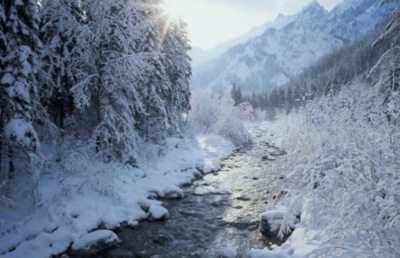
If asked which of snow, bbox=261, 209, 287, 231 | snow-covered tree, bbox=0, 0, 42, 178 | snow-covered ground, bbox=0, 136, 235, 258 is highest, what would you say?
snow-covered tree, bbox=0, 0, 42, 178

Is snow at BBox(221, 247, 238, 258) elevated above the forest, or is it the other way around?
the forest

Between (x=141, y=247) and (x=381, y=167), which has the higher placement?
(x=381, y=167)

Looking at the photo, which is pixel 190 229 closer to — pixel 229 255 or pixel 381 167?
pixel 229 255

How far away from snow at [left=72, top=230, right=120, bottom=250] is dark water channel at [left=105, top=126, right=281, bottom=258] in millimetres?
370

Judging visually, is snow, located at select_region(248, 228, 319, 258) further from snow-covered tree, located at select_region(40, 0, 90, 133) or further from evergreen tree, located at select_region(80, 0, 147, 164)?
snow-covered tree, located at select_region(40, 0, 90, 133)

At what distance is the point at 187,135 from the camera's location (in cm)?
2253

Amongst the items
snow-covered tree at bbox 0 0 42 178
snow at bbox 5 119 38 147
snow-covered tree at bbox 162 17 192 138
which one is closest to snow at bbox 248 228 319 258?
snow at bbox 5 119 38 147

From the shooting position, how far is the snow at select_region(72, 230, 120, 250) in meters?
6.93

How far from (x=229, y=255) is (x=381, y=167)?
14.5 feet

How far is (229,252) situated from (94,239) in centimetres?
365

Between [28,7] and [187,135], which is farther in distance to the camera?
[187,135]

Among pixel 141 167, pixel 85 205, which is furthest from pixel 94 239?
pixel 141 167

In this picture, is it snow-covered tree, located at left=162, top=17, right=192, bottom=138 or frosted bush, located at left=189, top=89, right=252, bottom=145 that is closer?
snow-covered tree, located at left=162, top=17, right=192, bottom=138

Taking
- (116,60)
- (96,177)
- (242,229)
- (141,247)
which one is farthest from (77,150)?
(242,229)
